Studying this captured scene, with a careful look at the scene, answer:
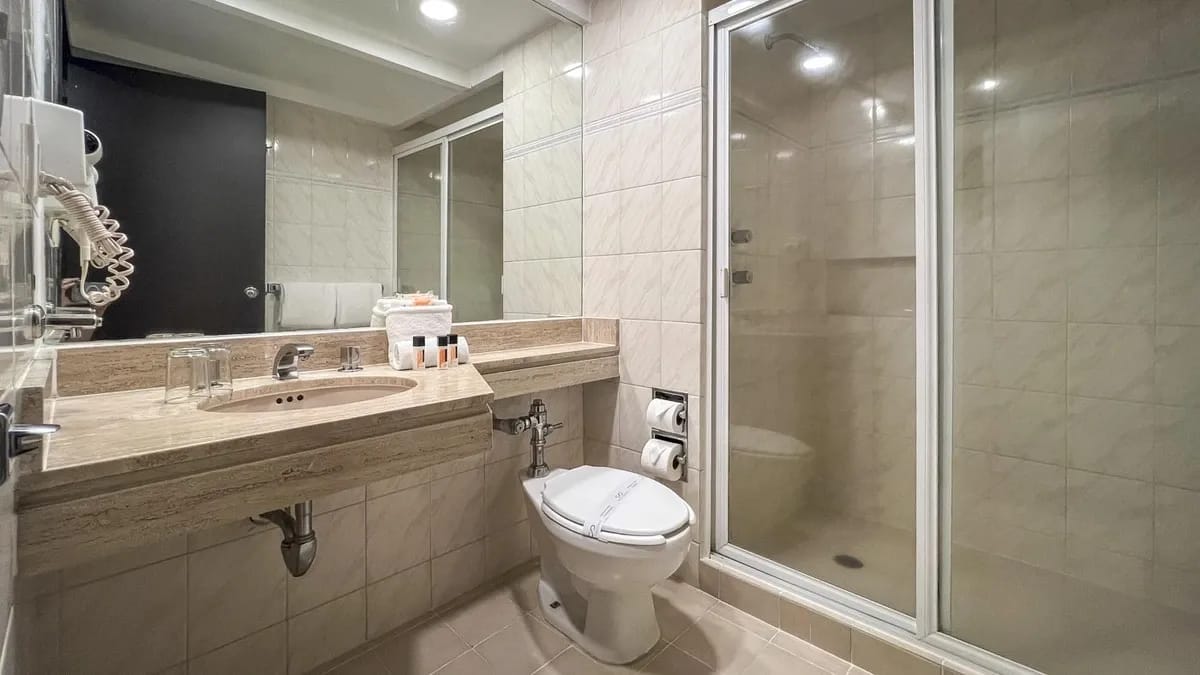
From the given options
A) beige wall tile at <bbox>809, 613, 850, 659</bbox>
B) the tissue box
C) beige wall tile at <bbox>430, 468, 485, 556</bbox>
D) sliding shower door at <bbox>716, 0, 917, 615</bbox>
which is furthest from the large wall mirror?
beige wall tile at <bbox>809, 613, 850, 659</bbox>

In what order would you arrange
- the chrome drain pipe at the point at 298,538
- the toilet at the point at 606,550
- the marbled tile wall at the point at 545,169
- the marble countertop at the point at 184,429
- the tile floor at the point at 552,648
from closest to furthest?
the marble countertop at the point at 184,429 → the chrome drain pipe at the point at 298,538 → the toilet at the point at 606,550 → the tile floor at the point at 552,648 → the marbled tile wall at the point at 545,169

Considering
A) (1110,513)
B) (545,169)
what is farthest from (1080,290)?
(545,169)

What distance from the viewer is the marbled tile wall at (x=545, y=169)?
2.06 m

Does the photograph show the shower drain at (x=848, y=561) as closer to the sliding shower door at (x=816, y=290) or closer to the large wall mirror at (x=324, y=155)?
the sliding shower door at (x=816, y=290)

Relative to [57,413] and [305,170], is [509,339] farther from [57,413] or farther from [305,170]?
[57,413]

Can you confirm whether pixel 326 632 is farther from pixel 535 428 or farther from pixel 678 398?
pixel 678 398

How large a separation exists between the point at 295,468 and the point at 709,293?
4.28 ft

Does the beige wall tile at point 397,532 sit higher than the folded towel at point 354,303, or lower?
lower

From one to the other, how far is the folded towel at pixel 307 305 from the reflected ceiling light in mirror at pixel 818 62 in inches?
70.1

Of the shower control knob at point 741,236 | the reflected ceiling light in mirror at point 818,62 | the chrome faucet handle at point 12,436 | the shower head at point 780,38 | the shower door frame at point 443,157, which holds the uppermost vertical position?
the shower head at point 780,38

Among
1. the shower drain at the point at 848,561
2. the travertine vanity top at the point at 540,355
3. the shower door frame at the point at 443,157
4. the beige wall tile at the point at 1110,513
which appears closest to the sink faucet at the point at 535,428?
the travertine vanity top at the point at 540,355

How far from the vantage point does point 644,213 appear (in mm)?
1819

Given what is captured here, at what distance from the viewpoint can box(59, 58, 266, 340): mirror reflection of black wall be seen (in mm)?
1166

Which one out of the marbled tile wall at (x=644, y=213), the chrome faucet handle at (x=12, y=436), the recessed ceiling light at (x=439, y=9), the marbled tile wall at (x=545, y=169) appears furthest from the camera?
the marbled tile wall at (x=545, y=169)
